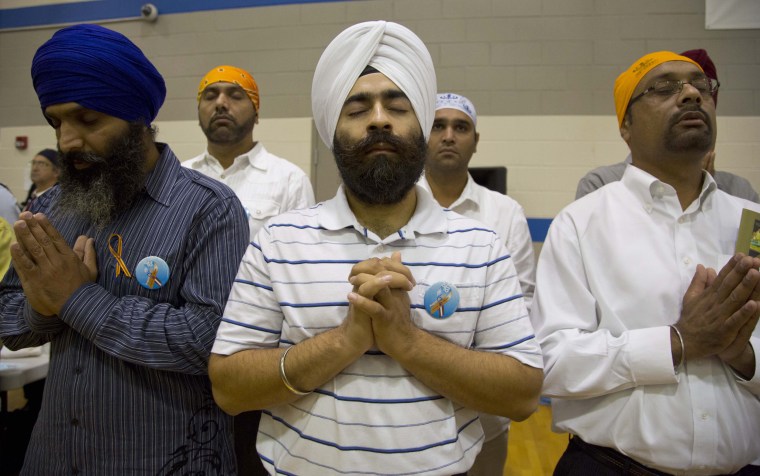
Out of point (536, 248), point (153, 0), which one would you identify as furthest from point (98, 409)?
point (153, 0)

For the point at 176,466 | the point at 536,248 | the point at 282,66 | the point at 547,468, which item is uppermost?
the point at 282,66

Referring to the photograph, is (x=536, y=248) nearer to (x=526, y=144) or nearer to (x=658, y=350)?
(x=526, y=144)

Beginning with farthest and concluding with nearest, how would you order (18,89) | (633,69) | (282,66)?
(18,89) < (282,66) < (633,69)

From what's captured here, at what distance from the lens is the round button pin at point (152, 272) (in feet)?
4.21

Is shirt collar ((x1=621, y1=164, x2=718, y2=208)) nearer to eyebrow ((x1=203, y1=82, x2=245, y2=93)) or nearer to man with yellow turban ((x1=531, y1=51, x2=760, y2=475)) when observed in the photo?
man with yellow turban ((x1=531, y1=51, x2=760, y2=475))

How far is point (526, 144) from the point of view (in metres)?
Answer: 4.56

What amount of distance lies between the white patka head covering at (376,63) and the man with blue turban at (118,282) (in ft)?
1.43

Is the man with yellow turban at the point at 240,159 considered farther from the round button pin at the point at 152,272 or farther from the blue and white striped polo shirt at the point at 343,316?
the blue and white striped polo shirt at the point at 343,316

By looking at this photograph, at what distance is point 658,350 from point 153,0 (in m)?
5.56

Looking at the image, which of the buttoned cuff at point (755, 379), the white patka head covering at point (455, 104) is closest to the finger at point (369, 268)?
the buttoned cuff at point (755, 379)

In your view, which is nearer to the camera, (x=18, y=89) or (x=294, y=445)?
(x=294, y=445)

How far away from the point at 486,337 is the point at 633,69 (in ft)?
3.78

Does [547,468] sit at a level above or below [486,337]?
below

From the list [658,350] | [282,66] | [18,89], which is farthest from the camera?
[18,89]
